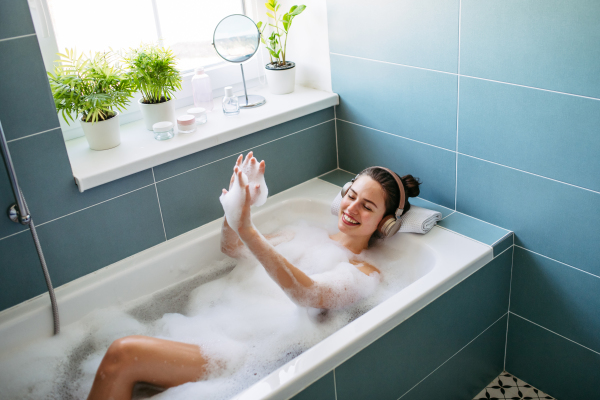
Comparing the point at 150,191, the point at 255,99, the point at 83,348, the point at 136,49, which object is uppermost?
the point at 136,49

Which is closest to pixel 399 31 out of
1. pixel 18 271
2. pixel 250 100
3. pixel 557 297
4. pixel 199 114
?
pixel 250 100

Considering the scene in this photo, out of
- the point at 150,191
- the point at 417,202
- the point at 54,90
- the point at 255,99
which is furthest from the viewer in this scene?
the point at 255,99

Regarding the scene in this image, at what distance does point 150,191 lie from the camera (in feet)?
6.14

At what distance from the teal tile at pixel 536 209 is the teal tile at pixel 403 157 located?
0.21ft

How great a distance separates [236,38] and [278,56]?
0.85 feet

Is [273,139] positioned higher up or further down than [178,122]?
further down

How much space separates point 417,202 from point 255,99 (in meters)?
0.80

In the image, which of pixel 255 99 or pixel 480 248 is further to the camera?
pixel 255 99

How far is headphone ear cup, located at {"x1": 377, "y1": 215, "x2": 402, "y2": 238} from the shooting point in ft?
5.96

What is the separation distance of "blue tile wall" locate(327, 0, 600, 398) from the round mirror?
0.33 m

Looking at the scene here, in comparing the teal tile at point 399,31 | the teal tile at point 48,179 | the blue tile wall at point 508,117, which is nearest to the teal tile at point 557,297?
the blue tile wall at point 508,117

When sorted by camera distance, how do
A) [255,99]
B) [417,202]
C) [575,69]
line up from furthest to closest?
[255,99] → [417,202] → [575,69]

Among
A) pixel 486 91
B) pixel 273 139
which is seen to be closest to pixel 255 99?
pixel 273 139

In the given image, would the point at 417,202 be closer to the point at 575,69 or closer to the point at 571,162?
the point at 571,162
